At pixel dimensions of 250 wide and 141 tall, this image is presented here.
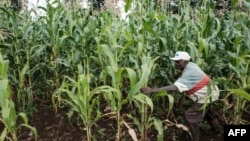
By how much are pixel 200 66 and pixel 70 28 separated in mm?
1841

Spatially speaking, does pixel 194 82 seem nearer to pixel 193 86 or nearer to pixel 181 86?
pixel 193 86

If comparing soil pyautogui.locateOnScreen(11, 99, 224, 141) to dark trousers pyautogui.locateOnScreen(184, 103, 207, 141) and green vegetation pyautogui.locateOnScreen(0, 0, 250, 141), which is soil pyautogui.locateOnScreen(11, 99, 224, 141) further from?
dark trousers pyautogui.locateOnScreen(184, 103, 207, 141)

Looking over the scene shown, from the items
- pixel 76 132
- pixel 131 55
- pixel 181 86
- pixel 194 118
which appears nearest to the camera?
pixel 181 86

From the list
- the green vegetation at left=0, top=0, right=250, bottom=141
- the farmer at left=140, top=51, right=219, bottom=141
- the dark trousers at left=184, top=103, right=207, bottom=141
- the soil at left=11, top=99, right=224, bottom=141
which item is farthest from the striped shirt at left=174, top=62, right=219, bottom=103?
the soil at left=11, top=99, right=224, bottom=141

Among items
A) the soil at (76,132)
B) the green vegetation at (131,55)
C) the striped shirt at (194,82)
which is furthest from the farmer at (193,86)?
the soil at (76,132)

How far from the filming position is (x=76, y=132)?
4.15 m

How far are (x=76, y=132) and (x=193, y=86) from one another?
1.53 metres

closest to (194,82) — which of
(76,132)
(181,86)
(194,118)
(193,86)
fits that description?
(193,86)

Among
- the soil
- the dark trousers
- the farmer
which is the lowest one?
the soil

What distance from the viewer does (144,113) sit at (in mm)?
3611

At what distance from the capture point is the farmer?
Result: 3.56 metres

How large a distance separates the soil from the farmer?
0.40 meters

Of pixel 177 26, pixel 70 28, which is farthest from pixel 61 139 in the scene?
pixel 177 26

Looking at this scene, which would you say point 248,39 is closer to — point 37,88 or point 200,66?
point 200,66
